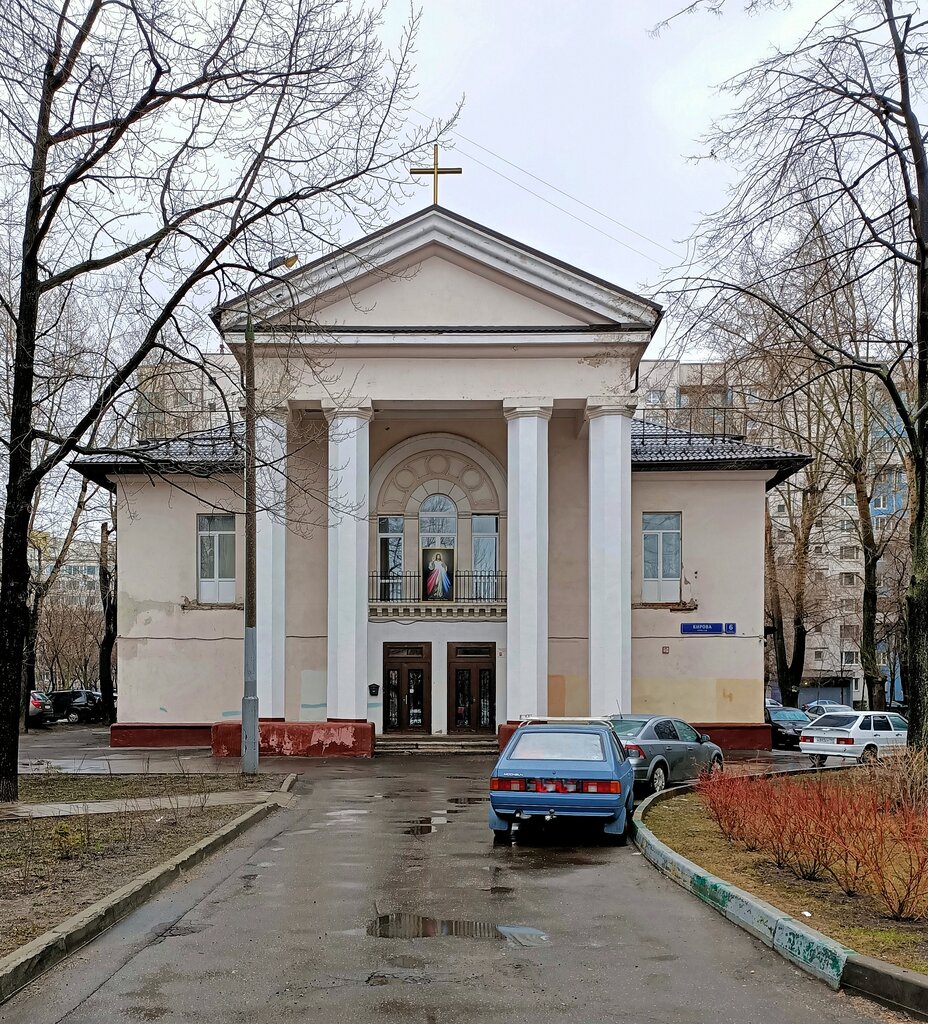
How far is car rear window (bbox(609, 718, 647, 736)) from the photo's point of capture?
65.5 ft

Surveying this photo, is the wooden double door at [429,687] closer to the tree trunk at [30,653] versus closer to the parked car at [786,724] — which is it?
the parked car at [786,724]

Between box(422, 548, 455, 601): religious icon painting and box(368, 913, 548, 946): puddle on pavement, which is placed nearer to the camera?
box(368, 913, 548, 946): puddle on pavement

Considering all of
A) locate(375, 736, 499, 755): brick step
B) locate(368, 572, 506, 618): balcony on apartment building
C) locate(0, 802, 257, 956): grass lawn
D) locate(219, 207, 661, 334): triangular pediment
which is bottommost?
locate(375, 736, 499, 755): brick step

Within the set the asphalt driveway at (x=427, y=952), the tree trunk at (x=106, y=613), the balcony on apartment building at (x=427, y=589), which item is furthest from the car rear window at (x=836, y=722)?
the tree trunk at (x=106, y=613)

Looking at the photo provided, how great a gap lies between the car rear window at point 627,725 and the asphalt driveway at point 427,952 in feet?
23.2

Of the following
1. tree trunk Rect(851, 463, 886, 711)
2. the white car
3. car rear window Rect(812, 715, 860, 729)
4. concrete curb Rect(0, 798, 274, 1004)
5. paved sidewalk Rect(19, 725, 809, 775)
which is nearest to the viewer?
concrete curb Rect(0, 798, 274, 1004)

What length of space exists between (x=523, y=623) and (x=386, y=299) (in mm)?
9203

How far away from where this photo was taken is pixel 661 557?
33531 millimetres

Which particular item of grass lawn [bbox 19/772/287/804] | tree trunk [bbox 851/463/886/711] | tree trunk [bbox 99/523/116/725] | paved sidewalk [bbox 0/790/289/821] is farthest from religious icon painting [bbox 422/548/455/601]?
tree trunk [bbox 99/523/116/725]

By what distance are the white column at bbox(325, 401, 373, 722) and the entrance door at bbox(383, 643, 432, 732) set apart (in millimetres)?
2839

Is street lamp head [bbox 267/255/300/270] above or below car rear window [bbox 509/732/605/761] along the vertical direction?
above

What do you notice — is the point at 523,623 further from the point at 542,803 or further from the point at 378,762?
the point at 542,803

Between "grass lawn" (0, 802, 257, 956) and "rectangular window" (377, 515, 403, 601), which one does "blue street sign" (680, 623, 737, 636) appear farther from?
"grass lawn" (0, 802, 257, 956)

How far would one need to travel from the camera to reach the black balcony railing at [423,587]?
109 ft
